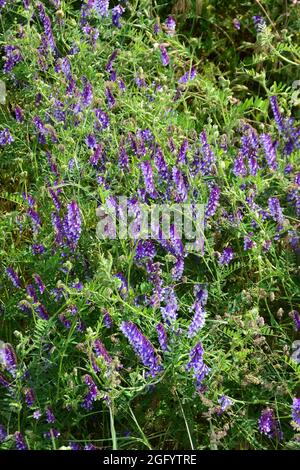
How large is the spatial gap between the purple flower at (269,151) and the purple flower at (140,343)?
88 centimetres

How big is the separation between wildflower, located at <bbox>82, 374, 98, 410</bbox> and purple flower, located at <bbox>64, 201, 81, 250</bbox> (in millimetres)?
481

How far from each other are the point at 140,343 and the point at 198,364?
0.18 metres

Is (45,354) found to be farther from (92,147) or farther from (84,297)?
(92,147)

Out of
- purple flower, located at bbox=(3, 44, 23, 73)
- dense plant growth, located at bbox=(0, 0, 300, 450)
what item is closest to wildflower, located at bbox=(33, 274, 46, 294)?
dense plant growth, located at bbox=(0, 0, 300, 450)

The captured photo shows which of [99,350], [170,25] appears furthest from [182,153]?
[170,25]

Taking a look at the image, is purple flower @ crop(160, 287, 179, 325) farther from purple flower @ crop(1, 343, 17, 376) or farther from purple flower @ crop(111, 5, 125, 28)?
purple flower @ crop(111, 5, 125, 28)

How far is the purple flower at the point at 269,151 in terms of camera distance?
3.04 m

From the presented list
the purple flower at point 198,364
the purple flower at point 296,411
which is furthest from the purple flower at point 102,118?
the purple flower at point 296,411

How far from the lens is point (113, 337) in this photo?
2623 millimetres

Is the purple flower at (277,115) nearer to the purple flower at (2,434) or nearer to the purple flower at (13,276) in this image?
the purple flower at (13,276)

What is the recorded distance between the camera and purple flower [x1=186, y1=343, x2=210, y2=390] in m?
2.48

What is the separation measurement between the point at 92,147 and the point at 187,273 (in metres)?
0.54

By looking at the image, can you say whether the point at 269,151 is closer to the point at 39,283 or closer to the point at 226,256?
the point at 226,256
